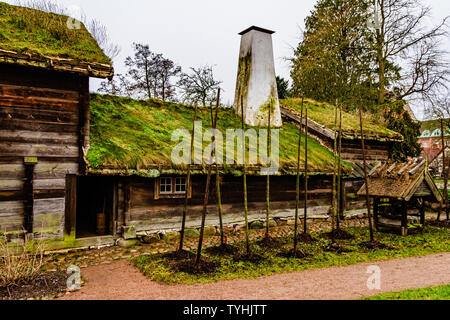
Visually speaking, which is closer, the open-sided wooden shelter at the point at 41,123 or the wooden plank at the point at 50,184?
the open-sided wooden shelter at the point at 41,123

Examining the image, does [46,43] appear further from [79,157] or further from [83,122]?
[79,157]

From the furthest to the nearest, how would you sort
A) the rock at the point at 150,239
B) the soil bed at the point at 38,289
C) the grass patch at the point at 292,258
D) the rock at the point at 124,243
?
1. the rock at the point at 150,239
2. the rock at the point at 124,243
3. the grass patch at the point at 292,258
4. the soil bed at the point at 38,289

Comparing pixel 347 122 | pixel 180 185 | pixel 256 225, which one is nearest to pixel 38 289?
pixel 180 185

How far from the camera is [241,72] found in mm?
18250

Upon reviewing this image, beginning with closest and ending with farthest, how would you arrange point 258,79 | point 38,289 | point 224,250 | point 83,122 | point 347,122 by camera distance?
point 38,289, point 224,250, point 83,122, point 258,79, point 347,122

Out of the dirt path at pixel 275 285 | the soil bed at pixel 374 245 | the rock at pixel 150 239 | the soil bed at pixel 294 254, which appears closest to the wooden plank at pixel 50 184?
the dirt path at pixel 275 285

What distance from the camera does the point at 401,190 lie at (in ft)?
37.5

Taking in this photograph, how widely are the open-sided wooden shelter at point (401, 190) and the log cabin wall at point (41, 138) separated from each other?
1031cm

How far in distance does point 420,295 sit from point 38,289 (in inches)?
289

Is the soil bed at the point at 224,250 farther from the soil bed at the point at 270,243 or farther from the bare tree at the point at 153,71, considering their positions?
the bare tree at the point at 153,71

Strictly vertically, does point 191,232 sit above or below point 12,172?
below

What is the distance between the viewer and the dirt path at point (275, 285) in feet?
20.8
